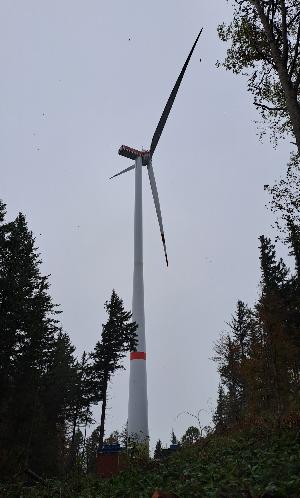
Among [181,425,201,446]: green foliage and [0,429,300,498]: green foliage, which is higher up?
[181,425,201,446]: green foliage

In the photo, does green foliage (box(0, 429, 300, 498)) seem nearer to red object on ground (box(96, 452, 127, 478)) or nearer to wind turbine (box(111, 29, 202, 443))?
red object on ground (box(96, 452, 127, 478))

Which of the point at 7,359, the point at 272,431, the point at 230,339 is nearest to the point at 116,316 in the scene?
the point at 230,339

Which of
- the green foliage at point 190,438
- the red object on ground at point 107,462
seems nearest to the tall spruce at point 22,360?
the red object on ground at point 107,462

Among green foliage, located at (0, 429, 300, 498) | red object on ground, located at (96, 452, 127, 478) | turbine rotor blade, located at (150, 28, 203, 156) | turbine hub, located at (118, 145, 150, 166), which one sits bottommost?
green foliage, located at (0, 429, 300, 498)

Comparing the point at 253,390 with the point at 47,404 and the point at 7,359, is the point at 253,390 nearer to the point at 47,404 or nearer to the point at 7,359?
the point at 47,404

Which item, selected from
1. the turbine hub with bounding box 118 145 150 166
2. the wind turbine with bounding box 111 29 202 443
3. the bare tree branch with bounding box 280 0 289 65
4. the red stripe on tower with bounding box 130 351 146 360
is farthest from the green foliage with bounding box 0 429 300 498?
the turbine hub with bounding box 118 145 150 166

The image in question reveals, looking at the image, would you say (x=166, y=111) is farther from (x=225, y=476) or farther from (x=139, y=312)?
(x=225, y=476)

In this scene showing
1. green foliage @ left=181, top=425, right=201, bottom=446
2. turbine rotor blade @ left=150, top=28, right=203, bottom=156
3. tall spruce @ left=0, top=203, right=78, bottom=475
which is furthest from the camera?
turbine rotor blade @ left=150, top=28, right=203, bottom=156

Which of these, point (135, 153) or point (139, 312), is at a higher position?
point (135, 153)

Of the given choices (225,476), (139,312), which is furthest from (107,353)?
(225,476)

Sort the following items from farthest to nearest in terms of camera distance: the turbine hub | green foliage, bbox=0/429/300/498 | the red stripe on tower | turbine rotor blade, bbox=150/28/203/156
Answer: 1. the turbine hub
2. the red stripe on tower
3. turbine rotor blade, bbox=150/28/203/156
4. green foliage, bbox=0/429/300/498

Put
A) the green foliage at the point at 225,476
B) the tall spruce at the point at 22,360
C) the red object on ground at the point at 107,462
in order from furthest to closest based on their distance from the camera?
the tall spruce at the point at 22,360 → the red object on ground at the point at 107,462 → the green foliage at the point at 225,476

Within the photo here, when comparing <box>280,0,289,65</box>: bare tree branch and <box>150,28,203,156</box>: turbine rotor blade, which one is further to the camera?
<box>150,28,203,156</box>: turbine rotor blade

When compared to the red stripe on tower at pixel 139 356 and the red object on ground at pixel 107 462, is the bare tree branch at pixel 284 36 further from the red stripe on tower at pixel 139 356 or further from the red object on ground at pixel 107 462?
the red stripe on tower at pixel 139 356
